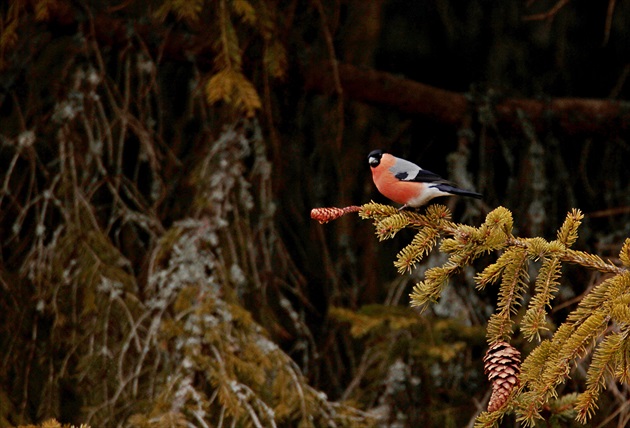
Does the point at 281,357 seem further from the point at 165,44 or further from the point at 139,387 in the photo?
the point at 165,44

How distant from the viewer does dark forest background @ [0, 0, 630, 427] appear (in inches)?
119

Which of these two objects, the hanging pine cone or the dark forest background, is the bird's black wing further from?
the hanging pine cone

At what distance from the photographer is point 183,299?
3.01m

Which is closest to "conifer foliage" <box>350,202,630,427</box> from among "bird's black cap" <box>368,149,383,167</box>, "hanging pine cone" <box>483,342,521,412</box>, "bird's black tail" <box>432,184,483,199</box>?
"hanging pine cone" <box>483,342,521,412</box>

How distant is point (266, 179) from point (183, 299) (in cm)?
70

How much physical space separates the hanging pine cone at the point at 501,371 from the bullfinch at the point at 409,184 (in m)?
0.58

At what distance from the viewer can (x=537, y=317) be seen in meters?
1.79

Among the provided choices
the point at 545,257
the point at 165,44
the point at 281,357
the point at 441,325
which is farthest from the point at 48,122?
the point at 545,257

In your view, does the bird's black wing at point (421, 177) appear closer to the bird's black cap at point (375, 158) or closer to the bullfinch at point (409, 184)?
the bullfinch at point (409, 184)

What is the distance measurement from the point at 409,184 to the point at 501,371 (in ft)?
2.82

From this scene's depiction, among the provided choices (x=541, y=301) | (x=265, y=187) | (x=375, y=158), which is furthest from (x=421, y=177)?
(x=265, y=187)

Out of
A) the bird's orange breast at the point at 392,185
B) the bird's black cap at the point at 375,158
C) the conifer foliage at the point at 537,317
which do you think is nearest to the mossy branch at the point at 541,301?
the conifer foliage at the point at 537,317

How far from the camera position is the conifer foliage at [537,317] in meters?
Answer: 1.70

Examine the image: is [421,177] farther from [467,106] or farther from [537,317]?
[467,106]
